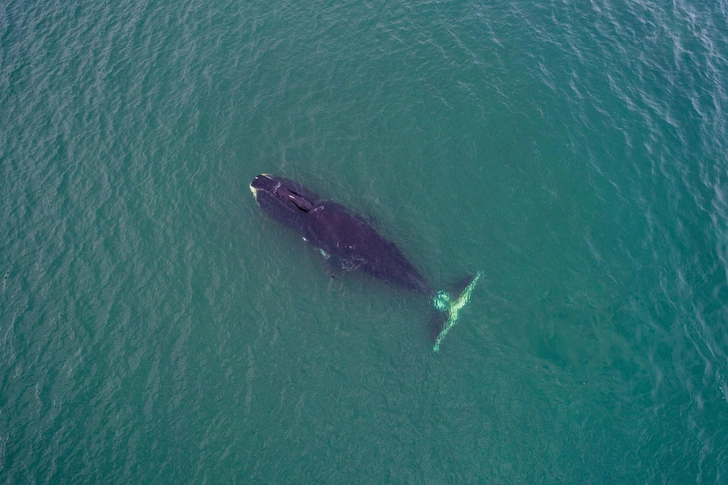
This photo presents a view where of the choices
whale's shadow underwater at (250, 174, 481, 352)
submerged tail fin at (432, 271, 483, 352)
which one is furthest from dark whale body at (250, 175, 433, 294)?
submerged tail fin at (432, 271, 483, 352)

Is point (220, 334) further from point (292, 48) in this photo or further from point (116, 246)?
point (292, 48)

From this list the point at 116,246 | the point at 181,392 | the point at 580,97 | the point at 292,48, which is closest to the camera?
the point at 181,392

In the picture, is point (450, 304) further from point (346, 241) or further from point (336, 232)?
point (336, 232)

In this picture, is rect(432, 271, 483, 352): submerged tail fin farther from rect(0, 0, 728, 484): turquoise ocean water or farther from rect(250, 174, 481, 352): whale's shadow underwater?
rect(0, 0, 728, 484): turquoise ocean water

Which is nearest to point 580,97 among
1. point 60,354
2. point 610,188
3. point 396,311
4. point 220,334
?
point 610,188

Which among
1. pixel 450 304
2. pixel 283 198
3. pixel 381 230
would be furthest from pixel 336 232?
pixel 450 304

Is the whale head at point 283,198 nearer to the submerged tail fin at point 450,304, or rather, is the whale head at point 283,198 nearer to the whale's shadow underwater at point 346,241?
the whale's shadow underwater at point 346,241
